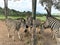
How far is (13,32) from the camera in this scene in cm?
991

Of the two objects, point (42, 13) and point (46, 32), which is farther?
point (42, 13)

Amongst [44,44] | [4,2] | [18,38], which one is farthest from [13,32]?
[4,2]

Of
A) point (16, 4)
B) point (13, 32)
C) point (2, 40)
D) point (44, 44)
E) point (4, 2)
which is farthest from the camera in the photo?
point (16, 4)

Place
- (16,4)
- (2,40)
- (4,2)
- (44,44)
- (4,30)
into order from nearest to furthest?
(44,44)
(2,40)
(4,30)
(4,2)
(16,4)

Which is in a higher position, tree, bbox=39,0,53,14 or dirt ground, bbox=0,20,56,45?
tree, bbox=39,0,53,14

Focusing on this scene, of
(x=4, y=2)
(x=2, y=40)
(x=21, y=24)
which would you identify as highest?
(x=4, y=2)

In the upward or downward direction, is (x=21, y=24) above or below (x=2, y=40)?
above

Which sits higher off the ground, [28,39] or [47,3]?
[47,3]

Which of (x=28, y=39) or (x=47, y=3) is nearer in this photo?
(x=28, y=39)

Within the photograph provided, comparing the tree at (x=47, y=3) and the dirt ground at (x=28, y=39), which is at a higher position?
the tree at (x=47, y=3)

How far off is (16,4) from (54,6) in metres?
2.23

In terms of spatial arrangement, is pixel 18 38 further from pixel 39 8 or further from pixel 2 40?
pixel 39 8

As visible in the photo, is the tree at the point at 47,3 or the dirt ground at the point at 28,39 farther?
the tree at the point at 47,3

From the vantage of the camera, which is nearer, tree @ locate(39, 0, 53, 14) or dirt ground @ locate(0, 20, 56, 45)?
dirt ground @ locate(0, 20, 56, 45)
